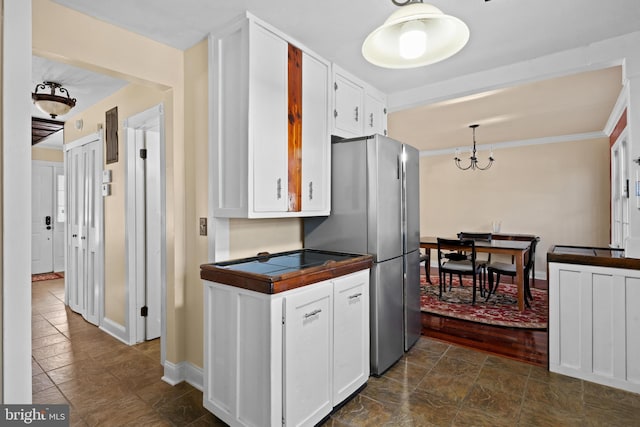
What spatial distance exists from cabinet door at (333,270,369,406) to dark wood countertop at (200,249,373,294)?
0.08 meters

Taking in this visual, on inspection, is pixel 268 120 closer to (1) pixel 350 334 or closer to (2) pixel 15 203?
(1) pixel 350 334

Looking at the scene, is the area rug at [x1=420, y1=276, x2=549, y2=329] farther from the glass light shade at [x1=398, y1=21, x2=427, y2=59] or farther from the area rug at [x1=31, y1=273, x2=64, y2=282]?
the area rug at [x1=31, y1=273, x2=64, y2=282]

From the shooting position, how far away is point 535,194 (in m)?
6.03

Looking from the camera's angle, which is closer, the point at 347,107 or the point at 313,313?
the point at 313,313

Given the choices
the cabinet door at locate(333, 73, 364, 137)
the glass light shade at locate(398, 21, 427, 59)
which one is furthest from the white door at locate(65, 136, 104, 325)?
the glass light shade at locate(398, 21, 427, 59)

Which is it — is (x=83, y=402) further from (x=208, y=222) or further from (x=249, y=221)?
(x=249, y=221)

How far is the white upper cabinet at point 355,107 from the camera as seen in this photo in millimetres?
2816

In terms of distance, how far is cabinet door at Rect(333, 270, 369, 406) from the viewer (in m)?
2.10

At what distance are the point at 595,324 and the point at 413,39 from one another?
2.49m

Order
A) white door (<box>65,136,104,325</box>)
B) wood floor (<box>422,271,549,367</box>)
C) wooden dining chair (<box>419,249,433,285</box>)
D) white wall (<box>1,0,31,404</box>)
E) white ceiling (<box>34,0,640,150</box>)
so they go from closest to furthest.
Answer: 1. white wall (<box>1,0,31,404</box>)
2. white ceiling (<box>34,0,640,150</box>)
3. wood floor (<box>422,271,549,367</box>)
4. white door (<box>65,136,104,325</box>)
5. wooden dining chair (<box>419,249,433,285</box>)

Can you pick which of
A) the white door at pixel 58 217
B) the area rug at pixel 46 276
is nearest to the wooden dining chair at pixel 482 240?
the area rug at pixel 46 276

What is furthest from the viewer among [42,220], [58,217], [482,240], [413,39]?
[58,217]

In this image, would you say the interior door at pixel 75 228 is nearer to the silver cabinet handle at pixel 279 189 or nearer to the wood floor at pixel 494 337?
the silver cabinet handle at pixel 279 189

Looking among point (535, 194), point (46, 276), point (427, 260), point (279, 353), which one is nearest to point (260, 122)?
point (279, 353)
